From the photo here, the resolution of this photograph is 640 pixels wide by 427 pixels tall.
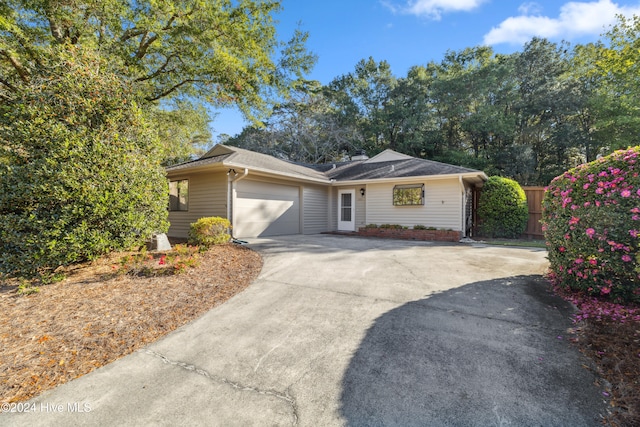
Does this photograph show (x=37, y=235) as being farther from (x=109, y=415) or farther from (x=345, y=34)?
(x=345, y=34)

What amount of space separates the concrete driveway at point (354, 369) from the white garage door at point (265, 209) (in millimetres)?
5743

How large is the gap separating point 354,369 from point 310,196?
9.76m

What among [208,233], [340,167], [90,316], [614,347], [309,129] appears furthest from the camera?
[309,129]

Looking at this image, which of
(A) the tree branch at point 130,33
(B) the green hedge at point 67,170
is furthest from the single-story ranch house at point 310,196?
(A) the tree branch at point 130,33

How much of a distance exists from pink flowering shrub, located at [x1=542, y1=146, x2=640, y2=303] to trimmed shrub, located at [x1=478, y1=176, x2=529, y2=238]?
291 inches

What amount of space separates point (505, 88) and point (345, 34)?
14139 mm

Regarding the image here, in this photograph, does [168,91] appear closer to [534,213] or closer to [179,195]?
[179,195]

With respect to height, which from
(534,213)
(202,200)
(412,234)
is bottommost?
(412,234)

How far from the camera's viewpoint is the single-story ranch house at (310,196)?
9.05 meters

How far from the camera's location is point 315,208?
12.0 metres

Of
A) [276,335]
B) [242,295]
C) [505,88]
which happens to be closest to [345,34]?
[242,295]

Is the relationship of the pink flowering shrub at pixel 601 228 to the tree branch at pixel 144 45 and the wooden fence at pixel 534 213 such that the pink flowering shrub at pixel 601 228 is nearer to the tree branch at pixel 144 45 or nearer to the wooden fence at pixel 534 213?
the wooden fence at pixel 534 213

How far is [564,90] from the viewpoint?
17.6 metres

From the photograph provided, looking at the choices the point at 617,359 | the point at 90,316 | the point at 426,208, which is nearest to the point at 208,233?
the point at 90,316
